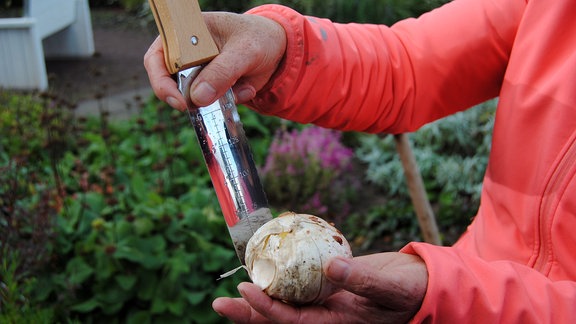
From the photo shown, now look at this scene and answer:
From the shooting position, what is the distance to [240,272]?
110 inches

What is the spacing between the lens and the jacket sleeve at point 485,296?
3.61 feet

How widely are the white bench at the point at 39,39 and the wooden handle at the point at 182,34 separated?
4787 mm

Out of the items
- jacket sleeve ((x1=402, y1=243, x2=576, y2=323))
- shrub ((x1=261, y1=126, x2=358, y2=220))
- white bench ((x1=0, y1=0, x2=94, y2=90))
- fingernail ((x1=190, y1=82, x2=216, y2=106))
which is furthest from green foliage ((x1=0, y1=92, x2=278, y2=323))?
white bench ((x1=0, y1=0, x2=94, y2=90))

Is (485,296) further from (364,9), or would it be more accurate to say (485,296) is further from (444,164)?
(364,9)

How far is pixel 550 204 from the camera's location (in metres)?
1.27

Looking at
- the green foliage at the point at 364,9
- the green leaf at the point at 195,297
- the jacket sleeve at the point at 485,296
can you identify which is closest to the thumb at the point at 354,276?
the jacket sleeve at the point at 485,296

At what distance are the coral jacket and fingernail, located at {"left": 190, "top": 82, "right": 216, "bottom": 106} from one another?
10.8 inches

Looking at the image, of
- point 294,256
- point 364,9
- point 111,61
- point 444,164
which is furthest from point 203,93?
point 111,61

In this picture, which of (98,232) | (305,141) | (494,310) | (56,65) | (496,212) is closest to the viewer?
(494,310)

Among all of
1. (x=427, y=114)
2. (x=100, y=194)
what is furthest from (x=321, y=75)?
(x=100, y=194)

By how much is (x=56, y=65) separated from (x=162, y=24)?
7.51 meters

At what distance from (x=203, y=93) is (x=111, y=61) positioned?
777 cm

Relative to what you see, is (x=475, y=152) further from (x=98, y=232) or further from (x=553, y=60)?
(x=553, y=60)

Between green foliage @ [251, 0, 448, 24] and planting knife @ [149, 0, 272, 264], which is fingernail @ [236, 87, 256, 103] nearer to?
planting knife @ [149, 0, 272, 264]
